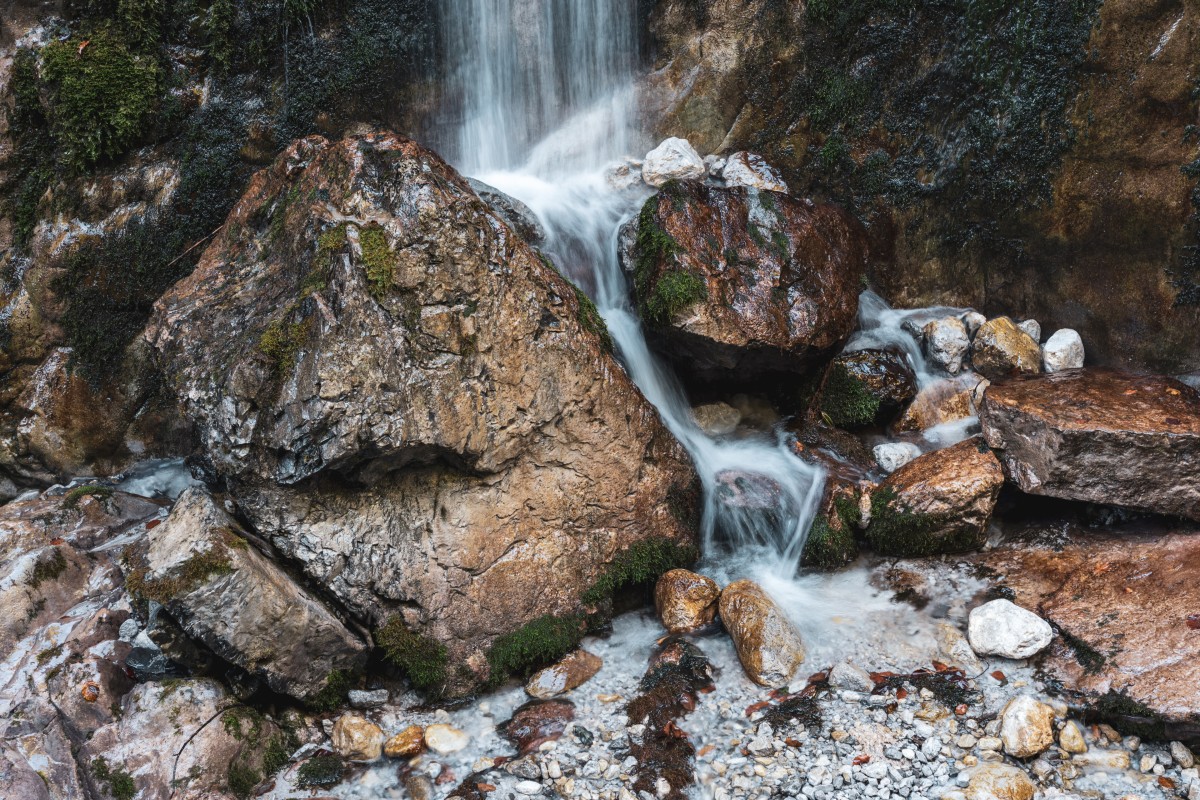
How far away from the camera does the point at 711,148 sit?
341 inches

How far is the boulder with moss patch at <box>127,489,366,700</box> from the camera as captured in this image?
14.8ft

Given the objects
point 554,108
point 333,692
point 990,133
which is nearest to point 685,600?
point 333,692

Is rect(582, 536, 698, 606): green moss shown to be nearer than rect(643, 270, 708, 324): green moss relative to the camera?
Yes

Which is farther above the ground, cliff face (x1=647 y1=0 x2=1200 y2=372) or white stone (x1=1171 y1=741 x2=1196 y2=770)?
cliff face (x1=647 y1=0 x2=1200 y2=372)

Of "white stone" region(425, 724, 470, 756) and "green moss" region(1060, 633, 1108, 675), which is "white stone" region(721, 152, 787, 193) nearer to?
"green moss" region(1060, 633, 1108, 675)

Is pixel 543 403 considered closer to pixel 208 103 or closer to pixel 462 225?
pixel 462 225

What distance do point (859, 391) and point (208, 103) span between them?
23.1ft

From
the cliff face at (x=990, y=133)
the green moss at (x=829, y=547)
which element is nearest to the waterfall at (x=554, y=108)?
the cliff face at (x=990, y=133)

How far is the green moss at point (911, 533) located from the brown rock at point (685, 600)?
1452 millimetres

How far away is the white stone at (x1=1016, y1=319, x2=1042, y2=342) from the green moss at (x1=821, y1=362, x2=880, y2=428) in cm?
168

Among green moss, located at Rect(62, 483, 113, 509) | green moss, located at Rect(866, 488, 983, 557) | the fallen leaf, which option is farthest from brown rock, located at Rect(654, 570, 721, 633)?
green moss, located at Rect(62, 483, 113, 509)

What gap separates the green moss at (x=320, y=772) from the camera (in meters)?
4.55

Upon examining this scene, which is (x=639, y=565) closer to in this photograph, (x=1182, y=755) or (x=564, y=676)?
(x=564, y=676)

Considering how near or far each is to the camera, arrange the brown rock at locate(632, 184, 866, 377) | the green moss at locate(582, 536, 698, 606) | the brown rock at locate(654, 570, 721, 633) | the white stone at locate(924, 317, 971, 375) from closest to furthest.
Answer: the brown rock at locate(654, 570, 721, 633) < the green moss at locate(582, 536, 698, 606) < the brown rock at locate(632, 184, 866, 377) < the white stone at locate(924, 317, 971, 375)
